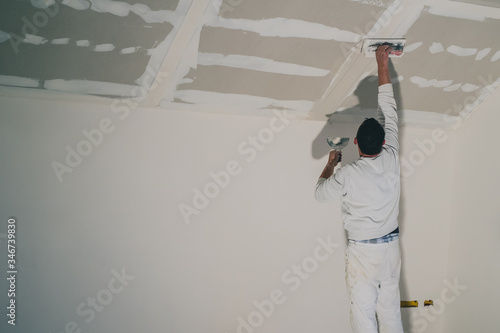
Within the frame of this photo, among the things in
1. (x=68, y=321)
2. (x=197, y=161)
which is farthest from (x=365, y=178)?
(x=68, y=321)

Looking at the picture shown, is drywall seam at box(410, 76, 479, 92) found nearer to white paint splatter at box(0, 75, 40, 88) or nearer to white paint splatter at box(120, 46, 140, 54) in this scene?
white paint splatter at box(120, 46, 140, 54)

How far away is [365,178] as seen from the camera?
1894mm

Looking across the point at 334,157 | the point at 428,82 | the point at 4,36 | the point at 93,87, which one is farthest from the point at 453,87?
the point at 4,36

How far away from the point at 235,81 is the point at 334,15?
1.85 ft

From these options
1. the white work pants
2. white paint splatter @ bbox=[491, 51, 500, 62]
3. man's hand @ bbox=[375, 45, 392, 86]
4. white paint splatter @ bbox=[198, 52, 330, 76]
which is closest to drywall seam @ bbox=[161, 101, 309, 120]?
white paint splatter @ bbox=[198, 52, 330, 76]

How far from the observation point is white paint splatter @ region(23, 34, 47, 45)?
5.54ft

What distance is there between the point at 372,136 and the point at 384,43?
0.46m

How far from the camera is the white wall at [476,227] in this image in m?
2.35

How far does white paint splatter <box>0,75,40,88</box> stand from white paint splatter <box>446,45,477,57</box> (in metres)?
1.98

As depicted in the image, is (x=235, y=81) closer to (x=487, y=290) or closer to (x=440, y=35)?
(x=440, y=35)

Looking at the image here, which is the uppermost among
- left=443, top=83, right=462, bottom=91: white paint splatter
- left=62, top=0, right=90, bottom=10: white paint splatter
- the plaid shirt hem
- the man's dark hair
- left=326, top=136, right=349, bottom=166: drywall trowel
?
left=62, top=0, right=90, bottom=10: white paint splatter

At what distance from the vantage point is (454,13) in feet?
6.07

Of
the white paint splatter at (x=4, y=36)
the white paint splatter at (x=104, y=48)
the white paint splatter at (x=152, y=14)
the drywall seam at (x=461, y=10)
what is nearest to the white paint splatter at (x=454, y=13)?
→ the drywall seam at (x=461, y=10)

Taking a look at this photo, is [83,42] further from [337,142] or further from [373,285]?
[373,285]
